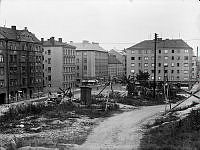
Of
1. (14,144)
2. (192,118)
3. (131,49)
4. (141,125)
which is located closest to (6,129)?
(14,144)

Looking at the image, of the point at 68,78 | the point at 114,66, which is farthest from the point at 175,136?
the point at 114,66

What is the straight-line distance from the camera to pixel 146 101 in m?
49.1

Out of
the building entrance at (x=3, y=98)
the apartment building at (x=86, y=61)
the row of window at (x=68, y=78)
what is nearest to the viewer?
the building entrance at (x=3, y=98)

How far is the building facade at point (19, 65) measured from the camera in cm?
5794

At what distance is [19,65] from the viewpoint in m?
63.0

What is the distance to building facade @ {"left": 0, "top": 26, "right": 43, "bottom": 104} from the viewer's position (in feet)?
190

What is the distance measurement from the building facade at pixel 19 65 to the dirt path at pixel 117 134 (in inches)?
1268

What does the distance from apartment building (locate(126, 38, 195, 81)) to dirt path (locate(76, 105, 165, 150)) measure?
5160cm

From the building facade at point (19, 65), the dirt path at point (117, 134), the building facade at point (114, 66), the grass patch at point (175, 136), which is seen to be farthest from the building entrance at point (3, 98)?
the building facade at point (114, 66)

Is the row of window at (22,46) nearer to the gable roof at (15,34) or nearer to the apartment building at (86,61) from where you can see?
the gable roof at (15,34)

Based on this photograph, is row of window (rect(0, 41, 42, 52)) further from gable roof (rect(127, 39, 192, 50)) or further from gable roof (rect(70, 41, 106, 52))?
gable roof (rect(70, 41, 106, 52))

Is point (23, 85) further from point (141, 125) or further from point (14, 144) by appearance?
point (14, 144)

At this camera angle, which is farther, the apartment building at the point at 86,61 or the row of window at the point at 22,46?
the apartment building at the point at 86,61

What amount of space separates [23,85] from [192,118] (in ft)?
153
